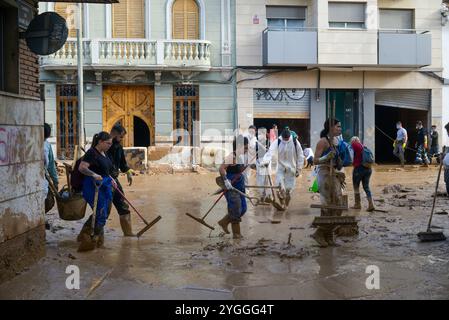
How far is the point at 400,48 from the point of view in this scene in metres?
23.7

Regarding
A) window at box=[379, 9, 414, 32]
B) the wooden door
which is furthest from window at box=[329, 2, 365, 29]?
the wooden door

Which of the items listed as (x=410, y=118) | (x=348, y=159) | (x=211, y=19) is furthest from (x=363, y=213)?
(x=410, y=118)

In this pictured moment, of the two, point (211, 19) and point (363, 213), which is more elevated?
point (211, 19)

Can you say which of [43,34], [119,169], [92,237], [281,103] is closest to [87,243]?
[92,237]

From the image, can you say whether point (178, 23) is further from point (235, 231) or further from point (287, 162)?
point (235, 231)

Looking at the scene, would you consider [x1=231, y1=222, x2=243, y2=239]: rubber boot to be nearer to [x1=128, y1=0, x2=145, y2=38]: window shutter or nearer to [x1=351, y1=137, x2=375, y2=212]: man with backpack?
[x1=351, y1=137, x2=375, y2=212]: man with backpack

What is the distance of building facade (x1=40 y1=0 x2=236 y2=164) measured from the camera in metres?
22.6

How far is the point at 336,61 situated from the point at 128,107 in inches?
329

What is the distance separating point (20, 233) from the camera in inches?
250

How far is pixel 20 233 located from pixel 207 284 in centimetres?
208

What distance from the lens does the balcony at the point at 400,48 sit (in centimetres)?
2364

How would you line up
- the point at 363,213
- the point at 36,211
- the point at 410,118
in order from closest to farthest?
1. the point at 36,211
2. the point at 363,213
3. the point at 410,118

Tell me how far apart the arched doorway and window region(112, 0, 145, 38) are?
11.8 feet
